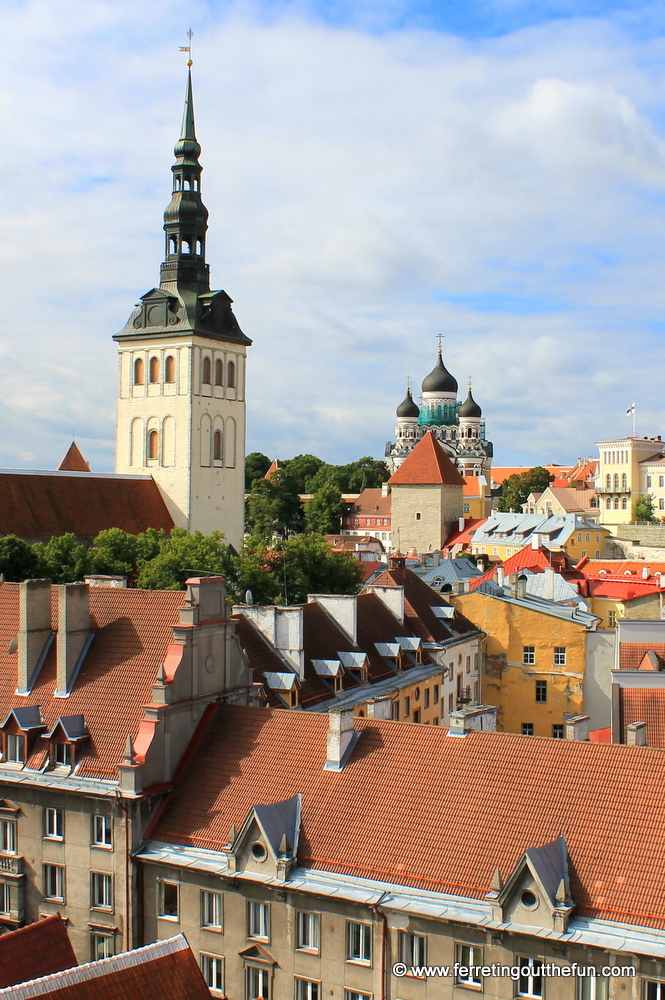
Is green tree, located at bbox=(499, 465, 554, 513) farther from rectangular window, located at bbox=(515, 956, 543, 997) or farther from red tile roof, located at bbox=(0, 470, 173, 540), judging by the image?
rectangular window, located at bbox=(515, 956, 543, 997)

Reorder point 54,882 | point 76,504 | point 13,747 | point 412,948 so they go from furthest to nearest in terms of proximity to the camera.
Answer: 1. point 76,504
2. point 13,747
3. point 54,882
4. point 412,948

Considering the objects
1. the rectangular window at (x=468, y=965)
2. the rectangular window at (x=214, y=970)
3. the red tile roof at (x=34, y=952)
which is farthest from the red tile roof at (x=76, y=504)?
the rectangular window at (x=468, y=965)

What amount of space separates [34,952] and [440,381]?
175329 millimetres

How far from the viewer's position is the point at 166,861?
67.3 feet

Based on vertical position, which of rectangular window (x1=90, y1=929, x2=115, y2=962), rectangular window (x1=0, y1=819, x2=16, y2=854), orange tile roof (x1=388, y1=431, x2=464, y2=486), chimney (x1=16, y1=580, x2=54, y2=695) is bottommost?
rectangular window (x1=90, y1=929, x2=115, y2=962)

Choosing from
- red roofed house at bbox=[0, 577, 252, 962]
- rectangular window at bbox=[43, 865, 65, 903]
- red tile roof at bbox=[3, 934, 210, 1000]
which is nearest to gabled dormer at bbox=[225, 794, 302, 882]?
red tile roof at bbox=[3, 934, 210, 1000]

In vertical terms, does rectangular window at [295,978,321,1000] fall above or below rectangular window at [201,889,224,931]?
below

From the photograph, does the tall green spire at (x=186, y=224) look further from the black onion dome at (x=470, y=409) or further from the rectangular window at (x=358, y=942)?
the black onion dome at (x=470, y=409)

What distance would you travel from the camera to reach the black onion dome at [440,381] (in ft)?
620

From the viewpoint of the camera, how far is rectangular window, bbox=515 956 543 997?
16.8 m

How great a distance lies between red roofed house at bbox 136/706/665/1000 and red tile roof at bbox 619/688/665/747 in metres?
6.65

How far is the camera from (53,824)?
74.3 feet

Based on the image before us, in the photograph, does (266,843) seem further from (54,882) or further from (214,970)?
(54,882)

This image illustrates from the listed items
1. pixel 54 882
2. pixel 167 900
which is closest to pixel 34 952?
pixel 167 900
